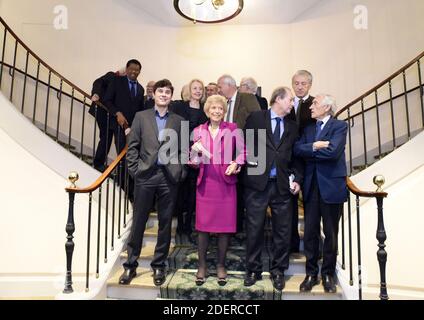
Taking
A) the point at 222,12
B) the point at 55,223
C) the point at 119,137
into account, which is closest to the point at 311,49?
the point at 222,12

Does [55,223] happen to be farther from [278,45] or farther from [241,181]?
[278,45]

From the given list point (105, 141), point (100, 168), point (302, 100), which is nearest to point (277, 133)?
point (302, 100)

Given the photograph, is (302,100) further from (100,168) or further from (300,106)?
(100,168)

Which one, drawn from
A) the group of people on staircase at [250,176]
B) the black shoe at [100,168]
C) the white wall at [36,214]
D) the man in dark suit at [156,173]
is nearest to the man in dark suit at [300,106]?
the group of people on staircase at [250,176]

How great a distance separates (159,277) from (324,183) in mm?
1404

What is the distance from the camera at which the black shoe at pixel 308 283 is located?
2.47 m

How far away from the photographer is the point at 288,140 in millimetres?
2514

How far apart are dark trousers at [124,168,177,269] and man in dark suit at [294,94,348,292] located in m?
1.01

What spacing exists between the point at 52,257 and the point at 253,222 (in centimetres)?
193

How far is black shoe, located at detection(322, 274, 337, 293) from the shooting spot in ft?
8.07

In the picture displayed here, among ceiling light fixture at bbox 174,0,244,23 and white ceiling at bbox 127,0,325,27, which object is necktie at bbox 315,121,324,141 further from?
white ceiling at bbox 127,0,325,27

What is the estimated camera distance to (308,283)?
98.0 inches
